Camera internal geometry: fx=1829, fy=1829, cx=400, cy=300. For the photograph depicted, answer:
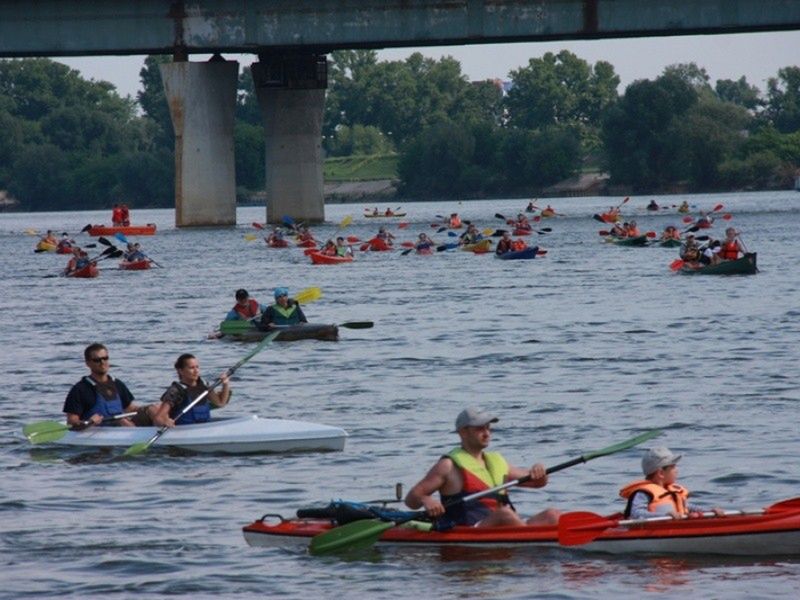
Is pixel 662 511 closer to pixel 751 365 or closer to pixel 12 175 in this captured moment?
pixel 751 365

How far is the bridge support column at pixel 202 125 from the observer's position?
78.5 metres

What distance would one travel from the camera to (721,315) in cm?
3781

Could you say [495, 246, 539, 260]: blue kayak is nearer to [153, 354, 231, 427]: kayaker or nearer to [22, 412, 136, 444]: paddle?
[153, 354, 231, 427]: kayaker

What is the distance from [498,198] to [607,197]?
11.3 metres

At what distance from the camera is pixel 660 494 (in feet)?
46.8

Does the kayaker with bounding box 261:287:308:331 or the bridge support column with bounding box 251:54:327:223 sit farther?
the bridge support column with bounding box 251:54:327:223

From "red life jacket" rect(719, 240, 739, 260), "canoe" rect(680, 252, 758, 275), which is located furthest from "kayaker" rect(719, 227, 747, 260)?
"canoe" rect(680, 252, 758, 275)

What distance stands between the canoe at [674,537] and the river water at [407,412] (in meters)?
0.14

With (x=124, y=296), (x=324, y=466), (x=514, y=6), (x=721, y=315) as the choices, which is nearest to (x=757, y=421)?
(x=324, y=466)

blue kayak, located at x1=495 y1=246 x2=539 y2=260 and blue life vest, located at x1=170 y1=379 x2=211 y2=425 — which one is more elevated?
blue life vest, located at x1=170 y1=379 x2=211 y2=425

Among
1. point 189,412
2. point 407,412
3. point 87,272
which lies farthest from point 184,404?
point 87,272

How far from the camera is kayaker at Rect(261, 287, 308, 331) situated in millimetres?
31578

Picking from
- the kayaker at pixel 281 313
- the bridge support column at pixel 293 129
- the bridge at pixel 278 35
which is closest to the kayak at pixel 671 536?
the kayaker at pixel 281 313

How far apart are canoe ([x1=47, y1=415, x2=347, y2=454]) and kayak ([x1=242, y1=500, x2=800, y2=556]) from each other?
223 inches
